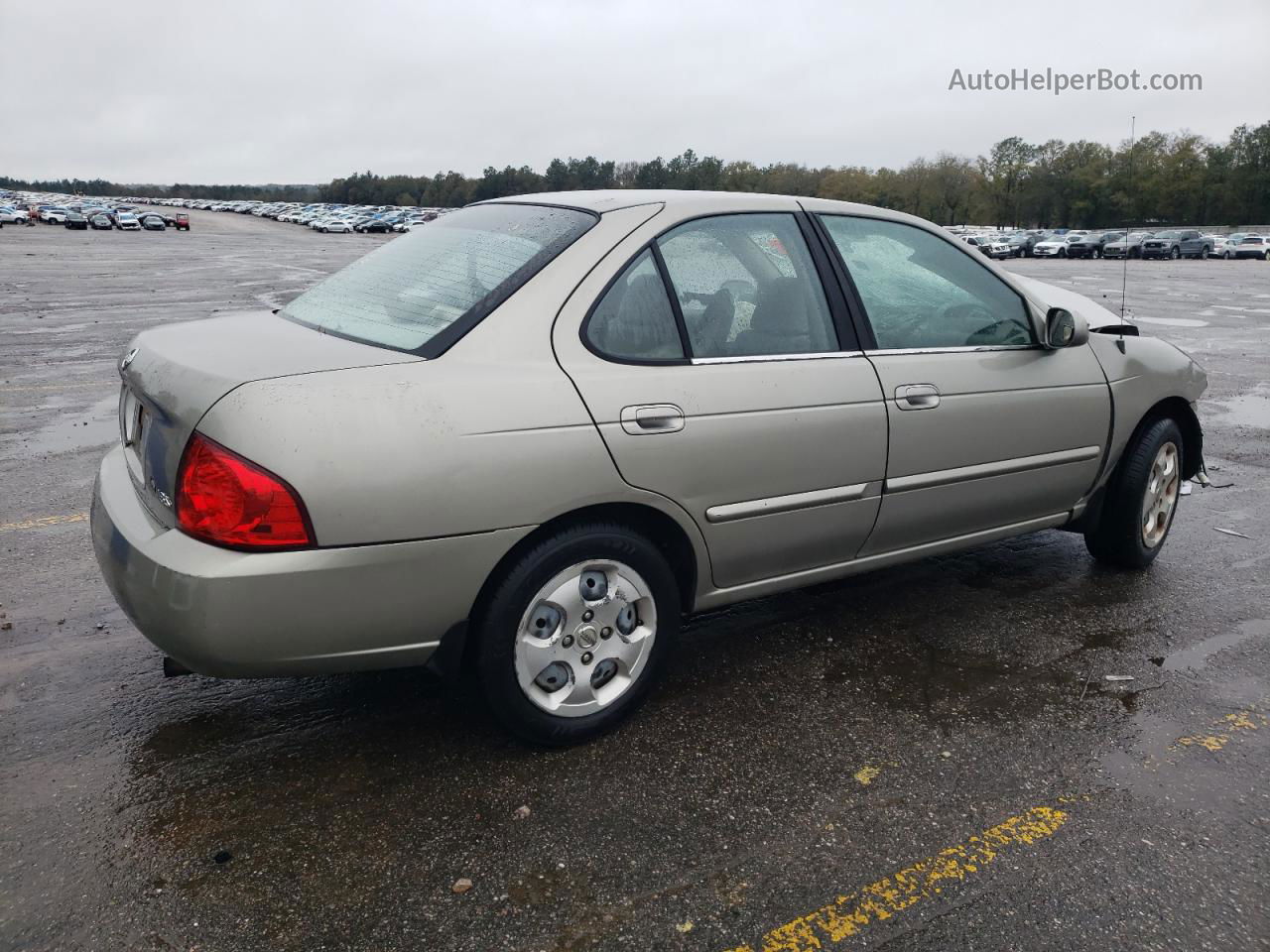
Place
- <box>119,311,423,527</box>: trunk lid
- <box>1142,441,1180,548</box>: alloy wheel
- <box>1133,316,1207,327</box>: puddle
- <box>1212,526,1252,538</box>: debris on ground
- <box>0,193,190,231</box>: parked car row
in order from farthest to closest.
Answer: <box>0,193,190,231</box>: parked car row < <box>1133,316,1207,327</box>: puddle < <box>1212,526,1252,538</box>: debris on ground < <box>1142,441,1180,548</box>: alloy wheel < <box>119,311,423,527</box>: trunk lid

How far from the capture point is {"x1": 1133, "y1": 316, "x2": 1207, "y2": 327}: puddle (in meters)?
15.8

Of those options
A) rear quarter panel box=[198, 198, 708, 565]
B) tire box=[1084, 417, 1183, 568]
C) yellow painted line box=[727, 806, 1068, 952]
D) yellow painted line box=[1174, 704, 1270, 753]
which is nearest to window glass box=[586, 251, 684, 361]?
rear quarter panel box=[198, 198, 708, 565]

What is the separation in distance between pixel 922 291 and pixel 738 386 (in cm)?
107

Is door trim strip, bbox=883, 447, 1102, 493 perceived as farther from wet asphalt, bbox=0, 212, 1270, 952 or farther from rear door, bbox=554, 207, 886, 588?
wet asphalt, bbox=0, 212, 1270, 952

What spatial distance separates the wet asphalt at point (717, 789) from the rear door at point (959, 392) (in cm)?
54

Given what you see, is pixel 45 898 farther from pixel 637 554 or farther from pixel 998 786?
pixel 998 786

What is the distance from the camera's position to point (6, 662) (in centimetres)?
350

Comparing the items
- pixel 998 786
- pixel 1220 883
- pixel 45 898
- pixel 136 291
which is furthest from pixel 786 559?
pixel 136 291

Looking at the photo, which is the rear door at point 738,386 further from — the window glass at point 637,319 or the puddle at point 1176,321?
the puddle at point 1176,321

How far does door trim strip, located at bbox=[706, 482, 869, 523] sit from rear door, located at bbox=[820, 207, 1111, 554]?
19 centimetres

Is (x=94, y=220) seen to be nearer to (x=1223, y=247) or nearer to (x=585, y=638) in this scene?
(x=1223, y=247)

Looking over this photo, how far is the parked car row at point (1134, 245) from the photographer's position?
1967 inches

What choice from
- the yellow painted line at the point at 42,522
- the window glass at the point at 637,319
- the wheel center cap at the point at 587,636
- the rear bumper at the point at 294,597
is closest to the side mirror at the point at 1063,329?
the window glass at the point at 637,319

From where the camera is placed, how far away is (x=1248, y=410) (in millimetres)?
8680
